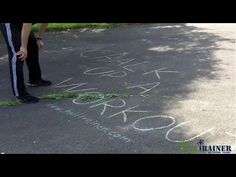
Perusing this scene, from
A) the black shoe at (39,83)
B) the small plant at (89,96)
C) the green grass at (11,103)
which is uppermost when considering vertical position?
the small plant at (89,96)

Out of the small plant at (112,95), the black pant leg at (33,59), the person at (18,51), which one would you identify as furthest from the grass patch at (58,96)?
the black pant leg at (33,59)

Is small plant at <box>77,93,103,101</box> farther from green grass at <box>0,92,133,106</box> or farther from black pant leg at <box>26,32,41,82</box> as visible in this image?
black pant leg at <box>26,32,41,82</box>

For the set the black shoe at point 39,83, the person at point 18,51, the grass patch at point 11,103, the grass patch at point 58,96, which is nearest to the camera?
the person at point 18,51

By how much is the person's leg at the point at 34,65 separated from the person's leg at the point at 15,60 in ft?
2.16

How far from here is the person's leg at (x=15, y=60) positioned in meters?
5.59

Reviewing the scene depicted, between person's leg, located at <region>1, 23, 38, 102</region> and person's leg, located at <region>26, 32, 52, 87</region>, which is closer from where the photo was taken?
person's leg, located at <region>1, 23, 38, 102</region>

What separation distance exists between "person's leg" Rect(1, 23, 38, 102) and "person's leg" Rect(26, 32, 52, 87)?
66 cm

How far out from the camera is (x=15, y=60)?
566 centimetres

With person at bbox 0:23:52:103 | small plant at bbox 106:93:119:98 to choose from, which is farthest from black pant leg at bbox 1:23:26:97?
small plant at bbox 106:93:119:98

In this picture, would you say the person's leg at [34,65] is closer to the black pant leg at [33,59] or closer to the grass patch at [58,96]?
the black pant leg at [33,59]

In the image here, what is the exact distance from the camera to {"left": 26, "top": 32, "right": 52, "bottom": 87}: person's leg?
634cm

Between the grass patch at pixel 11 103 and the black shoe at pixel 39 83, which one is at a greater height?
the black shoe at pixel 39 83

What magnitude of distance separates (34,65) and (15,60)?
81 centimetres
